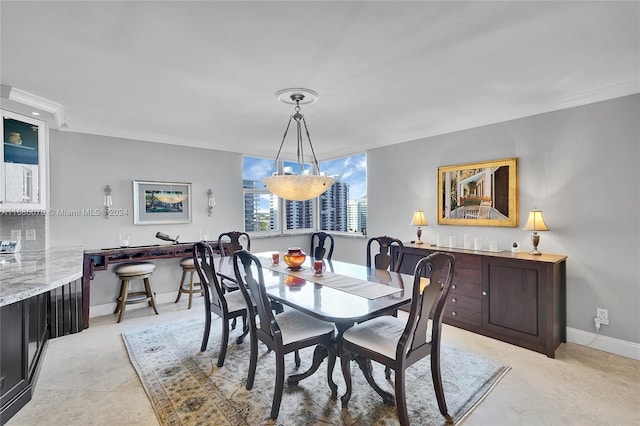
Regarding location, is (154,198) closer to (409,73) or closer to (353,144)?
(353,144)

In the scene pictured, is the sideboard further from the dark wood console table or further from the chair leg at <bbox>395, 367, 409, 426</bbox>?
the dark wood console table

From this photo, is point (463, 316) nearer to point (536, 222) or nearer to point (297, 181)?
point (536, 222)

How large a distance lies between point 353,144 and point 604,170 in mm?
3119

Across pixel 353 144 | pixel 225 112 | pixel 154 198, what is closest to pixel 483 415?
pixel 225 112

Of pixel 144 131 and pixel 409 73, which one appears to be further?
pixel 144 131

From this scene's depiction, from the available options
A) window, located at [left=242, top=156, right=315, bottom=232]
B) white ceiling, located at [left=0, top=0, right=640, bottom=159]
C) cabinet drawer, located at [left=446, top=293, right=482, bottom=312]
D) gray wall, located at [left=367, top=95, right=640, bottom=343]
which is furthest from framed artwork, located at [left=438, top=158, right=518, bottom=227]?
window, located at [left=242, top=156, right=315, bottom=232]

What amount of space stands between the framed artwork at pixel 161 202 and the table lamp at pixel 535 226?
443 cm

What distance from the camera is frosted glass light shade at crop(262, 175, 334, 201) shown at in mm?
2664

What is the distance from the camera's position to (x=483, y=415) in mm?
2000

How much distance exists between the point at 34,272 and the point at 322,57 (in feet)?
8.35

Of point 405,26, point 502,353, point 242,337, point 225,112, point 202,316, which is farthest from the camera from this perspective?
point 202,316

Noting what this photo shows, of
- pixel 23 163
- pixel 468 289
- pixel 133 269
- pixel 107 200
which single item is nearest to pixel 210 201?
pixel 107 200

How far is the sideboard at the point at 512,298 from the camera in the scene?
2814 millimetres

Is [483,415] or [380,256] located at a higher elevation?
[380,256]
